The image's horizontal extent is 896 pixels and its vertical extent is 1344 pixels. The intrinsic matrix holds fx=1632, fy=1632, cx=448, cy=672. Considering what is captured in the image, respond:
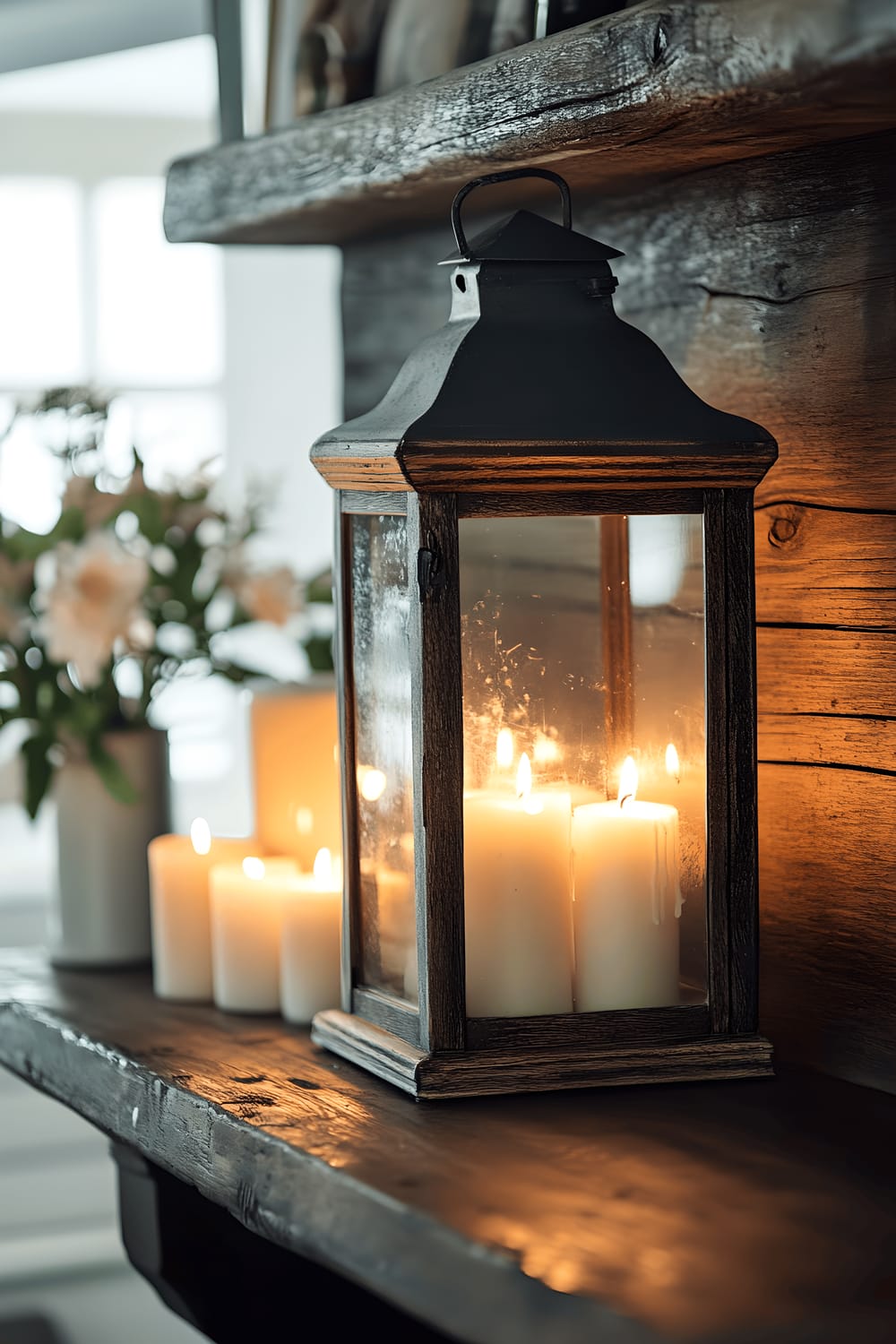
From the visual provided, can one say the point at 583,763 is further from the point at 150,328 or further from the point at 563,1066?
the point at 150,328

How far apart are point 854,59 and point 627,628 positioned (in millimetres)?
269

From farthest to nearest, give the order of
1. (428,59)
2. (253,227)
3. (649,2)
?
(253,227), (428,59), (649,2)

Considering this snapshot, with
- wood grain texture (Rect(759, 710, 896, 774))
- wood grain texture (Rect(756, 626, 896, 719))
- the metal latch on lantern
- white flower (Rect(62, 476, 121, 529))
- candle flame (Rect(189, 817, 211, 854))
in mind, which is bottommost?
candle flame (Rect(189, 817, 211, 854))

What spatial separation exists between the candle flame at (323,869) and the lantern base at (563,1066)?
0.16 metres

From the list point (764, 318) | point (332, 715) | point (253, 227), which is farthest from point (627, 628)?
point (253, 227)

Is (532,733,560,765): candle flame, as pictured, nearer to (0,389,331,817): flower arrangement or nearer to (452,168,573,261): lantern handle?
(452,168,573,261): lantern handle

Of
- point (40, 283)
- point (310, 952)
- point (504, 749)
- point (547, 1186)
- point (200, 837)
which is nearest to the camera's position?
point (547, 1186)

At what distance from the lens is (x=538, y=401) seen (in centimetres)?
72

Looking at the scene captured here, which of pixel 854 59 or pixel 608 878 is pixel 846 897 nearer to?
pixel 608 878

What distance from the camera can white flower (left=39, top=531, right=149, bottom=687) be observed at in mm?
1016

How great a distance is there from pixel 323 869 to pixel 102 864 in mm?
221

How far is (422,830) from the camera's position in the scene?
2.37 feet

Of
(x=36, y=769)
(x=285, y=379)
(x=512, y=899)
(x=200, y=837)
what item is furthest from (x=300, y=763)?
(x=285, y=379)

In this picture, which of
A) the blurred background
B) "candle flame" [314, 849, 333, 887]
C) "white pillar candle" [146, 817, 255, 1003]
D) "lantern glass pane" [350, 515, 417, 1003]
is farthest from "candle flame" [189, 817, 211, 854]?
the blurred background
